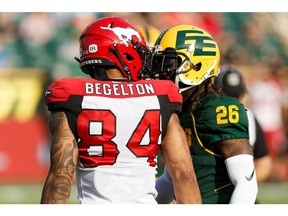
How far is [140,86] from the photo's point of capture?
3322mm

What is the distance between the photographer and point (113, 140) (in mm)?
3189

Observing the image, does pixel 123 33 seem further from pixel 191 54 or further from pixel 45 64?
pixel 45 64

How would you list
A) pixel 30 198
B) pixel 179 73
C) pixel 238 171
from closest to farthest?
pixel 238 171 < pixel 179 73 < pixel 30 198

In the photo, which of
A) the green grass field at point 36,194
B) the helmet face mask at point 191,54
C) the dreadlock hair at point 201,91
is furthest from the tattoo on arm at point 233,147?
the green grass field at point 36,194

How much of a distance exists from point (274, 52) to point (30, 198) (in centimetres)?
513

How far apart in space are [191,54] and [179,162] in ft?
3.47

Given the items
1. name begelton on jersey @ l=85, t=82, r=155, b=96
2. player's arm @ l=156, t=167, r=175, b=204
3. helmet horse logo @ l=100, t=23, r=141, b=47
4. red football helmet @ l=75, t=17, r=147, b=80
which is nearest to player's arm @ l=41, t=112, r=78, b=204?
name begelton on jersey @ l=85, t=82, r=155, b=96

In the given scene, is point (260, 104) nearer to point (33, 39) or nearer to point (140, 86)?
point (33, 39)

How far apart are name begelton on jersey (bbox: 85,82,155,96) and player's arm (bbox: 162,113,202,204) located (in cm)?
18

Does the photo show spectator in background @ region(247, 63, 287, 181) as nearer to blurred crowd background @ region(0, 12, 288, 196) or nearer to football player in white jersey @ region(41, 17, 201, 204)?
blurred crowd background @ region(0, 12, 288, 196)

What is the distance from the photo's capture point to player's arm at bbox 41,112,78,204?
3.12 metres

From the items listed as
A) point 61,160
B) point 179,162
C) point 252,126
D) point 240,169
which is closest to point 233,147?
point 240,169

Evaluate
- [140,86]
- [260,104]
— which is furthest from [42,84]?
[140,86]

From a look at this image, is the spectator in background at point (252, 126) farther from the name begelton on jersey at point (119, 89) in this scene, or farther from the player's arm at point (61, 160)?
the player's arm at point (61, 160)
